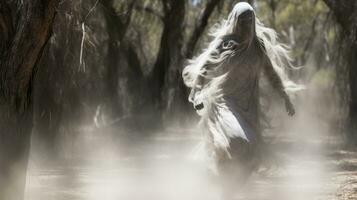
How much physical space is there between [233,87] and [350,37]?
651cm

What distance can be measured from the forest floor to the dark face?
53.8 inches

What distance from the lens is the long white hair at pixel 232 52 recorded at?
27.6ft

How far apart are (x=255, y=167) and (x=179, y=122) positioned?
48.5 ft

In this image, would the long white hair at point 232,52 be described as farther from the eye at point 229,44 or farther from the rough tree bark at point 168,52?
the rough tree bark at point 168,52

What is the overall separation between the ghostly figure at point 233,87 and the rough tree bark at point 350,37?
233 inches

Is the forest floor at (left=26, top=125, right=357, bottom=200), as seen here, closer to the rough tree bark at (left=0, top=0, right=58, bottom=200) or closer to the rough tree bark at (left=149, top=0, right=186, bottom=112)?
the rough tree bark at (left=0, top=0, right=58, bottom=200)

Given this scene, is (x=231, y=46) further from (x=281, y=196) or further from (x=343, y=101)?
(x=343, y=101)

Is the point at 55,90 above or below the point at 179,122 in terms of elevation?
above

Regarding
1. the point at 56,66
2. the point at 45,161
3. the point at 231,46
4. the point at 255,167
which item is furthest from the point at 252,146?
the point at 45,161

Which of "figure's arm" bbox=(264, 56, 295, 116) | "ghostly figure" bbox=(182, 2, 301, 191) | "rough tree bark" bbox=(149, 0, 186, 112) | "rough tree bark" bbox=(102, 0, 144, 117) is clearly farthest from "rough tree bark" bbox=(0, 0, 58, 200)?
"rough tree bark" bbox=(149, 0, 186, 112)

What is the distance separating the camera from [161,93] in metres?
23.9

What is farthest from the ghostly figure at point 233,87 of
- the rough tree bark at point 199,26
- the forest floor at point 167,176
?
the rough tree bark at point 199,26

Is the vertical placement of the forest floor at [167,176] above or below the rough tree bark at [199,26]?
above

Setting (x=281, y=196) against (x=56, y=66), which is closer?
(x=281, y=196)
